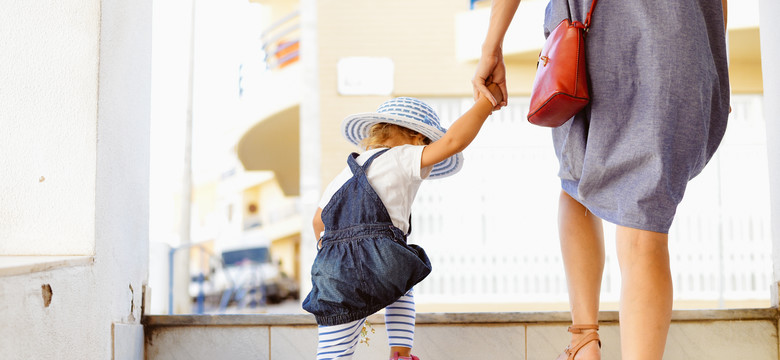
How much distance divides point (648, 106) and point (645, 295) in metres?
0.37

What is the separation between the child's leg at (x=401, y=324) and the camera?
1.70 m

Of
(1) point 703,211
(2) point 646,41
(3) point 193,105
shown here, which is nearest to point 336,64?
(1) point 703,211

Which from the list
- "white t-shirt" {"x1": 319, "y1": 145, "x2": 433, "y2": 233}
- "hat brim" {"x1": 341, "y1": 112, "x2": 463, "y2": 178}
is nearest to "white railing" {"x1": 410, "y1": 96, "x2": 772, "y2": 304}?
"hat brim" {"x1": 341, "y1": 112, "x2": 463, "y2": 178}

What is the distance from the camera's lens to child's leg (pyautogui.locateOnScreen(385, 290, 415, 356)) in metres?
1.70

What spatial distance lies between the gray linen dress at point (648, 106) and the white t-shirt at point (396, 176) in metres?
0.39

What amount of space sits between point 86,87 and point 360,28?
5.36 meters

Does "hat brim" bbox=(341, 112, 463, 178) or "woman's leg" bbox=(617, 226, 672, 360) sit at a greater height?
"hat brim" bbox=(341, 112, 463, 178)

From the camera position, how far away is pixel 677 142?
1.28 m

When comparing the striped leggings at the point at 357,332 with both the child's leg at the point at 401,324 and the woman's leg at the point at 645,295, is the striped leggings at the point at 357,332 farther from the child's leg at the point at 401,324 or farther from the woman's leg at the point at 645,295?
the woman's leg at the point at 645,295

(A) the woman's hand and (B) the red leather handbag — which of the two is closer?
(B) the red leather handbag

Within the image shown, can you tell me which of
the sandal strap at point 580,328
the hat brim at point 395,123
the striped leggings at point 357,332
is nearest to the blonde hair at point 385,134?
the hat brim at point 395,123

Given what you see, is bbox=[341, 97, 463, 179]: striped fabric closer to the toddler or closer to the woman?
the toddler

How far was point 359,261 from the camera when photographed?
1.58 m

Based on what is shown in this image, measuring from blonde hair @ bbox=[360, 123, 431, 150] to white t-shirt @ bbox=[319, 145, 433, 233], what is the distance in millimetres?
83
